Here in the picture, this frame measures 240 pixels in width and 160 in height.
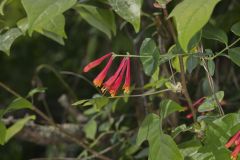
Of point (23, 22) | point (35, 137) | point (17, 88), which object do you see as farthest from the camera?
point (17, 88)

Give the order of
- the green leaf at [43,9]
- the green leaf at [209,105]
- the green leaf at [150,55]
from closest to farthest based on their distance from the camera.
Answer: the green leaf at [43,9] → the green leaf at [150,55] → the green leaf at [209,105]

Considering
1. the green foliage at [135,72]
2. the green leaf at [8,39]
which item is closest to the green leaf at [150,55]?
the green foliage at [135,72]

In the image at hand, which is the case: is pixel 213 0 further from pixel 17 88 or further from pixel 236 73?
pixel 17 88

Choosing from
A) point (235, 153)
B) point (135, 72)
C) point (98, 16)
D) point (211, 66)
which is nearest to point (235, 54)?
point (211, 66)

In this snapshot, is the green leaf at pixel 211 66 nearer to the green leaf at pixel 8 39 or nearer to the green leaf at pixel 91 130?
the green leaf at pixel 8 39

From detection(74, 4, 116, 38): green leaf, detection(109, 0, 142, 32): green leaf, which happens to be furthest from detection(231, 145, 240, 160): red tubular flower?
detection(74, 4, 116, 38): green leaf

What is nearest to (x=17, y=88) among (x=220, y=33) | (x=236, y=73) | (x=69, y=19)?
(x=69, y=19)
